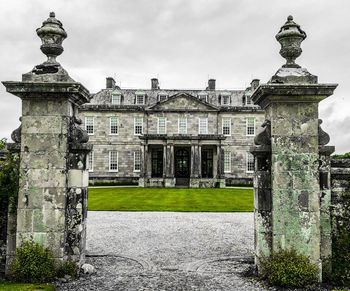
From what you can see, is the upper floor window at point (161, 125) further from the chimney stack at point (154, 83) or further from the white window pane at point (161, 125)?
the chimney stack at point (154, 83)

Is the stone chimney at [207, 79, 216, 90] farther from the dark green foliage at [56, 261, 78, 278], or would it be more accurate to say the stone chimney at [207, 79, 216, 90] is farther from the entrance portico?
the dark green foliage at [56, 261, 78, 278]

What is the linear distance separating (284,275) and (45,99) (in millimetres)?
4494

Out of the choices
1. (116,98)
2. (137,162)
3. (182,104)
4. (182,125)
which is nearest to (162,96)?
(182,104)

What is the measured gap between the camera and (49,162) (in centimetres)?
547

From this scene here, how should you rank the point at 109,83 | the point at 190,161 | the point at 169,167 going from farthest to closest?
the point at 109,83, the point at 190,161, the point at 169,167

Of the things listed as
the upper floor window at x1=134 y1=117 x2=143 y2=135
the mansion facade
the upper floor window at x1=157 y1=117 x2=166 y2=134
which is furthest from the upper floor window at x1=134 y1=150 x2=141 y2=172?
the upper floor window at x1=157 y1=117 x2=166 y2=134

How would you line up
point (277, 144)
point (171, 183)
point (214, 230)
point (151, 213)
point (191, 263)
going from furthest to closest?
point (171, 183) → point (151, 213) → point (214, 230) → point (191, 263) → point (277, 144)

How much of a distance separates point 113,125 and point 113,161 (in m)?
4.14

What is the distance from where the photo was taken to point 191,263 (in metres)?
6.78

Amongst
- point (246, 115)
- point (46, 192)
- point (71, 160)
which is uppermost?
point (246, 115)

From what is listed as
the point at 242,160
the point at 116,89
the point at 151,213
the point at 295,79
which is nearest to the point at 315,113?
the point at 295,79

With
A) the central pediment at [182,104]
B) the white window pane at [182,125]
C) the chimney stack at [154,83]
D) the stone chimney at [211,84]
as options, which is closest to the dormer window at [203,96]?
the stone chimney at [211,84]

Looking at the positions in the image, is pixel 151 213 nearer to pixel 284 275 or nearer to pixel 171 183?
pixel 284 275

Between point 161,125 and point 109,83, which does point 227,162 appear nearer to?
point 161,125
